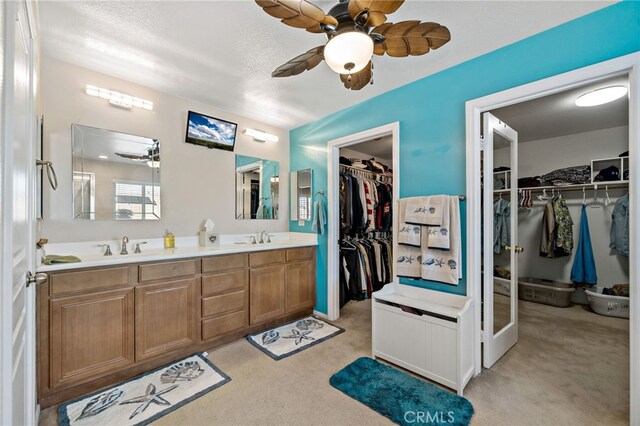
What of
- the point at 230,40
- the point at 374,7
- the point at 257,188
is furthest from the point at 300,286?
the point at 374,7

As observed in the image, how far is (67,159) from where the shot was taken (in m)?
2.21

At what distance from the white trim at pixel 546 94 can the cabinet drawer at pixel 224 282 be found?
6.59ft

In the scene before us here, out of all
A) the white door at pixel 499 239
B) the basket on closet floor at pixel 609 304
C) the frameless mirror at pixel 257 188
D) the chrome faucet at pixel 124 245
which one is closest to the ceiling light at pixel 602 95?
the white door at pixel 499 239

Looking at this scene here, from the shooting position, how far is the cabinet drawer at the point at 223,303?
2.42 meters

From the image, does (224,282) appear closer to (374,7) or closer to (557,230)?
(374,7)

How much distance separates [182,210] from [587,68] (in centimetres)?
337

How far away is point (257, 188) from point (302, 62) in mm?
2088

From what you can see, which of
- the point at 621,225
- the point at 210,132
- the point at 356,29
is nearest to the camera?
the point at 356,29

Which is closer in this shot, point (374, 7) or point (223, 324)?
point (374, 7)

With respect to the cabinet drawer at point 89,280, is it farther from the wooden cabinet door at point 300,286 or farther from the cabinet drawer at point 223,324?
the wooden cabinet door at point 300,286

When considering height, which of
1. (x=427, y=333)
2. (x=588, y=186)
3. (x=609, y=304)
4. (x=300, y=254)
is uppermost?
(x=588, y=186)

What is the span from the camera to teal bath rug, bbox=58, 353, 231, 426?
1.65 meters

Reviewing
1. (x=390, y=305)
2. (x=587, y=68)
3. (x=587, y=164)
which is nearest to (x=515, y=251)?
(x=390, y=305)

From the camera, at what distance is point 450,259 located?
2143 mm
